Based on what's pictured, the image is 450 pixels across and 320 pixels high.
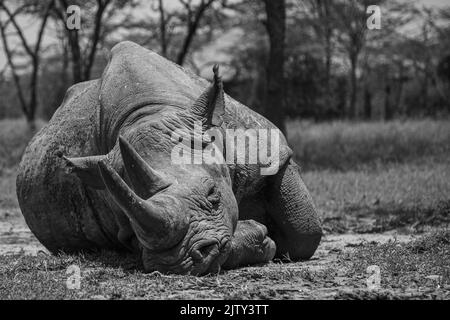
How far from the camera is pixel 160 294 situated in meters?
4.90

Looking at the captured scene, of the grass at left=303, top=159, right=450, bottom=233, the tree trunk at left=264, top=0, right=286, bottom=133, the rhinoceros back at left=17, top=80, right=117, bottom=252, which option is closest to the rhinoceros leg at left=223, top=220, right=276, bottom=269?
the rhinoceros back at left=17, top=80, right=117, bottom=252

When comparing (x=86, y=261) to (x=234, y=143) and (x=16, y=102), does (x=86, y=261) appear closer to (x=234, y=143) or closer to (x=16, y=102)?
(x=234, y=143)

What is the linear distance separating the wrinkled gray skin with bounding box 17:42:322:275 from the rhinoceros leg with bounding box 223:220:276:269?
1 centimetres

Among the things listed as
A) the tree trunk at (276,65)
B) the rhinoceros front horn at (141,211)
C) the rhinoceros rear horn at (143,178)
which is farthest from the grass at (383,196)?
the rhinoceros front horn at (141,211)

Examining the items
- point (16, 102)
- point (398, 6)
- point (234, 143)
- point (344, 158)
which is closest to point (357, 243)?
point (234, 143)

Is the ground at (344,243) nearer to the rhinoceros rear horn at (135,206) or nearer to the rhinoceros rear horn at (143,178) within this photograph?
the rhinoceros rear horn at (135,206)

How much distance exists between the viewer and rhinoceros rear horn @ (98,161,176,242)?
15.5 ft

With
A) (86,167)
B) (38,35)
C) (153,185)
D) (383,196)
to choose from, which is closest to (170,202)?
(153,185)

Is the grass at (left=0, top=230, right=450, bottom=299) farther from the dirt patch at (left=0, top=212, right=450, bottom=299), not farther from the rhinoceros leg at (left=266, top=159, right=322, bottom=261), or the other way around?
the rhinoceros leg at (left=266, top=159, right=322, bottom=261)

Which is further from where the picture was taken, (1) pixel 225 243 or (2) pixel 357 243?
(2) pixel 357 243

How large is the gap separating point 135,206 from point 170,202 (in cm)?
29

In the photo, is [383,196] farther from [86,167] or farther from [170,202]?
[170,202]

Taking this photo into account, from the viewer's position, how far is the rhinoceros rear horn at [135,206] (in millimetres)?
4734
